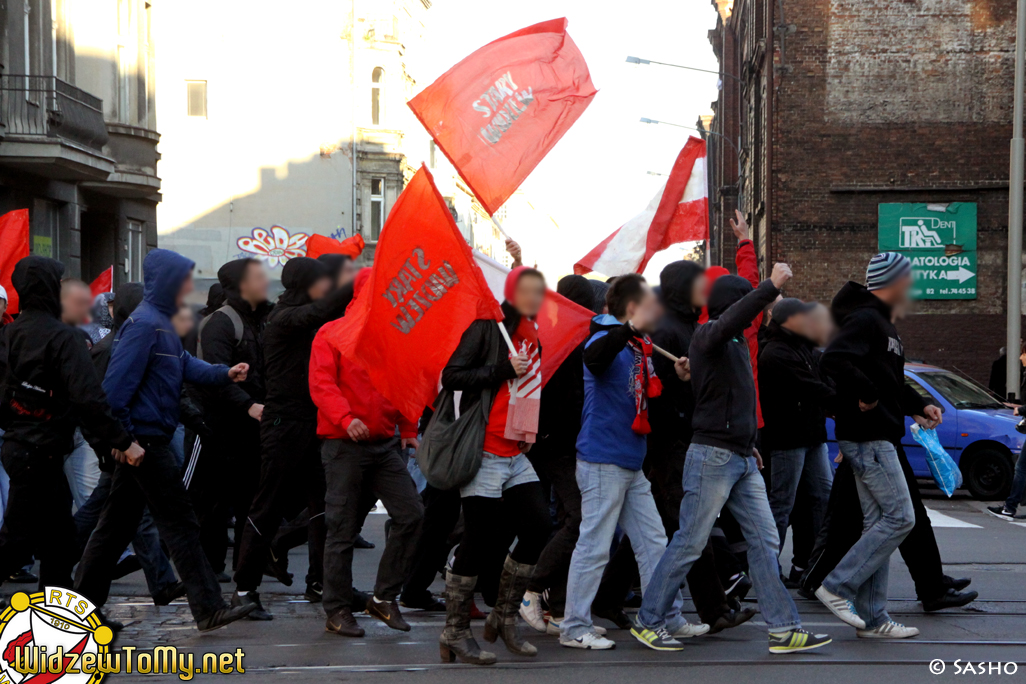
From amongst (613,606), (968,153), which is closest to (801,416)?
(613,606)

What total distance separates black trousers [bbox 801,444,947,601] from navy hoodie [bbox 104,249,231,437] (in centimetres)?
382

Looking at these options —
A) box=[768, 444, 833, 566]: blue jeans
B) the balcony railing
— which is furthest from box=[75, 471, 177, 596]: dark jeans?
the balcony railing

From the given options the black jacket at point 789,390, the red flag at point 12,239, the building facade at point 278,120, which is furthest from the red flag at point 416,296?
the building facade at point 278,120

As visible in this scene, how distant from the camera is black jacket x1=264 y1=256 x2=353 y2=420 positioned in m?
6.80

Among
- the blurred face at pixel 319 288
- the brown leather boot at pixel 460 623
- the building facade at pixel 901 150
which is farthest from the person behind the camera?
the building facade at pixel 901 150

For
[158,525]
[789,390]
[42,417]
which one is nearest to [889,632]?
[789,390]

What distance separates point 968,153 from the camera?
24.6m

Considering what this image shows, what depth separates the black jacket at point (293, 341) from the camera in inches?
268

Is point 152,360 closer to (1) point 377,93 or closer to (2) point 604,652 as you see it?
(2) point 604,652

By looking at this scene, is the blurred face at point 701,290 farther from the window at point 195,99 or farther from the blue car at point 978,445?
the window at point 195,99

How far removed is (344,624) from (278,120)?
1541 inches

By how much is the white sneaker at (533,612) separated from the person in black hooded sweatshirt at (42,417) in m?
2.35

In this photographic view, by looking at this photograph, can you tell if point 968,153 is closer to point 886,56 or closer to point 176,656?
point 886,56

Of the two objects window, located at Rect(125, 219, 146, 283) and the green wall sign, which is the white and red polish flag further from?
window, located at Rect(125, 219, 146, 283)
